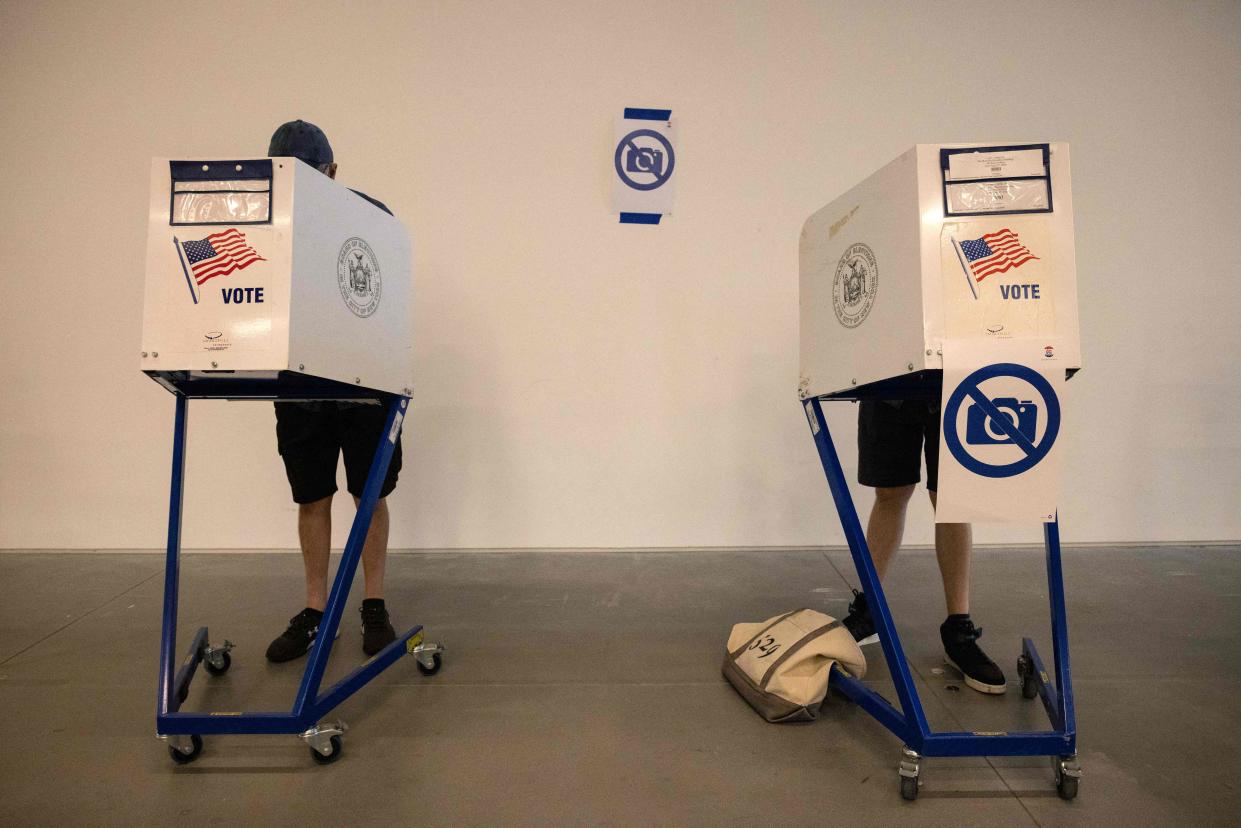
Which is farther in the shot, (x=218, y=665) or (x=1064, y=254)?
(x=218, y=665)

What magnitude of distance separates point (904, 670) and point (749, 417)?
181 centimetres

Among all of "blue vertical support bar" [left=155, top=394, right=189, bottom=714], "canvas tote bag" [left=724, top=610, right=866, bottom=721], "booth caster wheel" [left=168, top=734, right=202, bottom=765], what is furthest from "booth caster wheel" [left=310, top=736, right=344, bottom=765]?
"canvas tote bag" [left=724, top=610, right=866, bottom=721]

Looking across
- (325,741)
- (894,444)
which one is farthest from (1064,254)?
(325,741)

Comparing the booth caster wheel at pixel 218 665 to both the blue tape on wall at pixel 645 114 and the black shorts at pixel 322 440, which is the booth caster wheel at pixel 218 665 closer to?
the black shorts at pixel 322 440

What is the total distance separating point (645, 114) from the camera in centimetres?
280

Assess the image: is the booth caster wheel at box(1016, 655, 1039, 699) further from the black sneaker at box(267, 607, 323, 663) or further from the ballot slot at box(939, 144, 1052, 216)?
the black sneaker at box(267, 607, 323, 663)

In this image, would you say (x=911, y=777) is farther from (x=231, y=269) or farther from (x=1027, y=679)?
(x=231, y=269)

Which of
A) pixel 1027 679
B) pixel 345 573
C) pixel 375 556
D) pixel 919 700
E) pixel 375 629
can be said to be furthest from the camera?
pixel 375 556

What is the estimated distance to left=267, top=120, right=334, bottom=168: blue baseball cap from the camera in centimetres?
147

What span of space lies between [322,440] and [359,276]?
55 cm

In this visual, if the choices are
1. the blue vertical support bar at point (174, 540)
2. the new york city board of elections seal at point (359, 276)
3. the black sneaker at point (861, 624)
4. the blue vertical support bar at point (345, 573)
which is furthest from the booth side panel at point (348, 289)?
the black sneaker at point (861, 624)

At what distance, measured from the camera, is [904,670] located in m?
1.10

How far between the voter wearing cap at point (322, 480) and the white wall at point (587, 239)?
1.14 m

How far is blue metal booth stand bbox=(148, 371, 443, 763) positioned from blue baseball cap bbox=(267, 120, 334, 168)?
2.04ft
